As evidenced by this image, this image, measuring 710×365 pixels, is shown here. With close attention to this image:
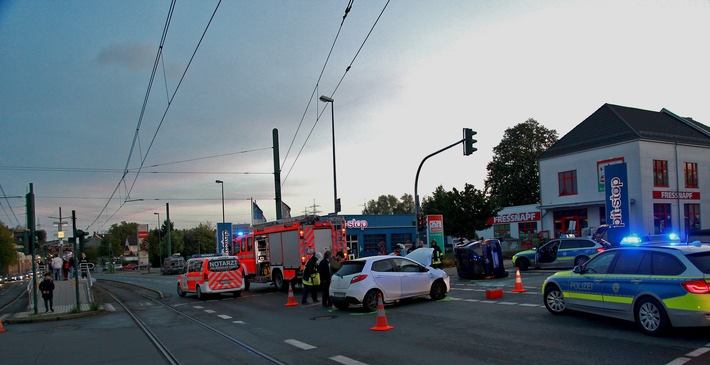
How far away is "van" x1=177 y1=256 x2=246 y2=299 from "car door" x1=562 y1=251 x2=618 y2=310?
13.9 m

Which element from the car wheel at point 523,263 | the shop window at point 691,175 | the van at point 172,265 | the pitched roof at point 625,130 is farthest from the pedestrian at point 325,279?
the van at point 172,265

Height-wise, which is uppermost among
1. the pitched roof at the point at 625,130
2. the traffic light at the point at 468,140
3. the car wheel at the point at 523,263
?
the pitched roof at the point at 625,130

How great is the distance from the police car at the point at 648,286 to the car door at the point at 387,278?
15.8 ft

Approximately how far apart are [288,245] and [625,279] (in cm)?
1403

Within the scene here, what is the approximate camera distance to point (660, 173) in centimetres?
3775

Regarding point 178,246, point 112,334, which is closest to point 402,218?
point 112,334

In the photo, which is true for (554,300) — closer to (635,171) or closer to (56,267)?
(56,267)

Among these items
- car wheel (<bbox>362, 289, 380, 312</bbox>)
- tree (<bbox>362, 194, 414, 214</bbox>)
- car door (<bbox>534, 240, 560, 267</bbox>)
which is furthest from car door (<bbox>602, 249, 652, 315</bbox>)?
tree (<bbox>362, 194, 414, 214</bbox>)

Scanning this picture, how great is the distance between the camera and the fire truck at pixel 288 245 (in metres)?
20.7

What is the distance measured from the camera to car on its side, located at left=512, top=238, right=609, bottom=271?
21984 mm

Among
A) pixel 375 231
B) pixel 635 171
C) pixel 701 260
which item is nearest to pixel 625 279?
pixel 701 260

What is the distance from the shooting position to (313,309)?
15.7 m

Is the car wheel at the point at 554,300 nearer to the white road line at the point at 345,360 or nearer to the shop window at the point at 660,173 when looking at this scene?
the white road line at the point at 345,360

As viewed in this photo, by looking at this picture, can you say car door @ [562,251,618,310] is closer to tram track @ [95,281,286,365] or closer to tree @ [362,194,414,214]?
tram track @ [95,281,286,365]
